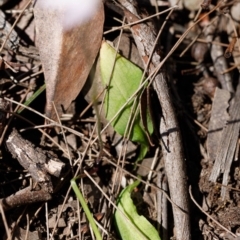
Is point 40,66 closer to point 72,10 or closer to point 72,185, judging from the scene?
point 72,10

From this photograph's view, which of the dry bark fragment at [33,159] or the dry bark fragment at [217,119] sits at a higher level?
the dry bark fragment at [217,119]

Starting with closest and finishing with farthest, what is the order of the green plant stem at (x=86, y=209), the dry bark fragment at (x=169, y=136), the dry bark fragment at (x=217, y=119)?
1. the green plant stem at (x=86, y=209)
2. the dry bark fragment at (x=169, y=136)
3. the dry bark fragment at (x=217, y=119)

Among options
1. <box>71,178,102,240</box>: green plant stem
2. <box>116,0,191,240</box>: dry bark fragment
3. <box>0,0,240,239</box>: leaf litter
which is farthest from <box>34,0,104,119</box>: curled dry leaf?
<box>71,178,102,240</box>: green plant stem

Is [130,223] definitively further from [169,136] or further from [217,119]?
[217,119]

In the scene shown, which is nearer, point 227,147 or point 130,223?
point 130,223

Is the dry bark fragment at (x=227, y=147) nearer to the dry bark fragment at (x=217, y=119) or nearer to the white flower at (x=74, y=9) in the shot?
the dry bark fragment at (x=217, y=119)

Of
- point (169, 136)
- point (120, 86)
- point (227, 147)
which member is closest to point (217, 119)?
point (227, 147)

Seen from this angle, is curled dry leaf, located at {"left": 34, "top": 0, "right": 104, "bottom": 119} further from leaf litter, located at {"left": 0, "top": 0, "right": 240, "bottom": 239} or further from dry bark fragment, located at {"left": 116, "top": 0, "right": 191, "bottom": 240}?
dry bark fragment, located at {"left": 116, "top": 0, "right": 191, "bottom": 240}

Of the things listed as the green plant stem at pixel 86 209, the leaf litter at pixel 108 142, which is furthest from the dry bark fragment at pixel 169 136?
the green plant stem at pixel 86 209
